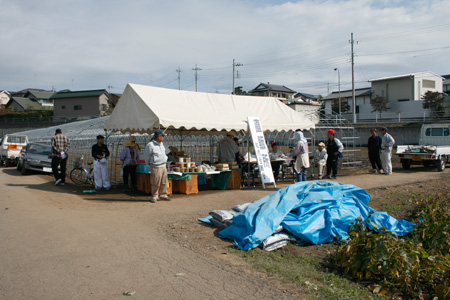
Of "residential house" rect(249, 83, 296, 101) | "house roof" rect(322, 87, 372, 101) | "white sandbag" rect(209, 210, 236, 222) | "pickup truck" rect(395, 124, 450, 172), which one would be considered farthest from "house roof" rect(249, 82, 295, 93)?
"white sandbag" rect(209, 210, 236, 222)

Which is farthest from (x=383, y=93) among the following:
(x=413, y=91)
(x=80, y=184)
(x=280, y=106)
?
(x=80, y=184)

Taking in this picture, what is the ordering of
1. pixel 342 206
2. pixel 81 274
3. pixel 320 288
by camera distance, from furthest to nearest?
pixel 342 206
pixel 81 274
pixel 320 288

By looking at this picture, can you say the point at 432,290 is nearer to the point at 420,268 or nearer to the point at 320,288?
the point at 420,268

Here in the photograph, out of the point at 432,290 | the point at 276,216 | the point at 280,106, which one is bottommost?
the point at 432,290

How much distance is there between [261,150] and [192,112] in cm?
247

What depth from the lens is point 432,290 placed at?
4441 mm

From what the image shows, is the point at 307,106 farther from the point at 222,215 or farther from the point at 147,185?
the point at 222,215

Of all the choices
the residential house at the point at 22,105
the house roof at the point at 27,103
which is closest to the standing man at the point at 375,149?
the residential house at the point at 22,105

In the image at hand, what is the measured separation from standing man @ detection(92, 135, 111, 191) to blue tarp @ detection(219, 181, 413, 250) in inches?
258

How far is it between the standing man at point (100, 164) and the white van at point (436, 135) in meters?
16.1

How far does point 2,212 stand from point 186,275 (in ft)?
19.1

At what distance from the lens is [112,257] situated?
16.9 feet

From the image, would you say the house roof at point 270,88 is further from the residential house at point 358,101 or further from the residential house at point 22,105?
the residential house at point 22,105

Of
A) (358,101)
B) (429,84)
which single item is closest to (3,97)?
(358,101)
